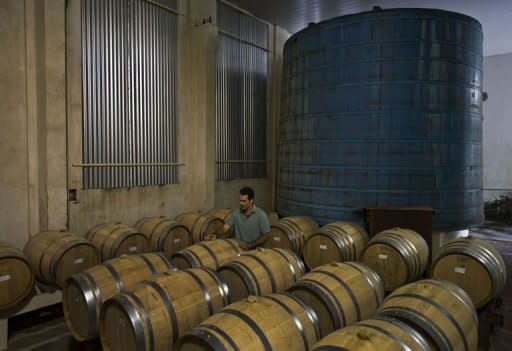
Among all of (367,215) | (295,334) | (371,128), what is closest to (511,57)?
(371,128)

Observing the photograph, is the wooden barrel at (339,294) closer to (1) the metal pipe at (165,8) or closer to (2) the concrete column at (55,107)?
(2) the concrete column at (55,107)

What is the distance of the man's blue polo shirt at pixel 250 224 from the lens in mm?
5562

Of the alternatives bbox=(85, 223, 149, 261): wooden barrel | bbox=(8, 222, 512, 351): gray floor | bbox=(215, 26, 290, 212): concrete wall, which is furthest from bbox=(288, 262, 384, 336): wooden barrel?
bbox=(215, 26, 290, 212): concrete wall

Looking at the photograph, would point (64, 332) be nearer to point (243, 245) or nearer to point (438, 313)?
point (243, 245)

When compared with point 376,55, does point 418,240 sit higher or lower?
lower

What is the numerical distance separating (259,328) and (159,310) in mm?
965

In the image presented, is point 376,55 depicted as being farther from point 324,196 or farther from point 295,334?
point 295,334

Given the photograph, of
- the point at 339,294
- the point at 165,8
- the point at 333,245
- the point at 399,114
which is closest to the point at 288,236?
the point at 333,245

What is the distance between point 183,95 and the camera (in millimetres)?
8516

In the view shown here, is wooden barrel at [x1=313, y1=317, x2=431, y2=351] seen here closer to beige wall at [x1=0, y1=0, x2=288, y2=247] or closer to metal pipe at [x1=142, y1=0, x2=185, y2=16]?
beige wall at [x1=0, y1=0, x2=288, y2=247]

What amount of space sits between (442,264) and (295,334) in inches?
131

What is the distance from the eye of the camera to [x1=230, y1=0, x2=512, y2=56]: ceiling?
32.2ft

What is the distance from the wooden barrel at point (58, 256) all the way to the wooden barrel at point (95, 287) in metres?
1.13

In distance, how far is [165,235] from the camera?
6555 mm
